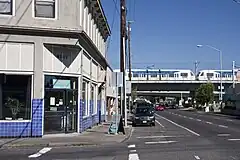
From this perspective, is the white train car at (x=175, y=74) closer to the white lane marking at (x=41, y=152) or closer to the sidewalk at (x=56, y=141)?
the sidewalk at (x=56, y=141)

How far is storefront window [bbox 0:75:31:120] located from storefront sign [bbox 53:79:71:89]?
1.48 metres

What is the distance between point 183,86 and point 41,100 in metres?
81.8

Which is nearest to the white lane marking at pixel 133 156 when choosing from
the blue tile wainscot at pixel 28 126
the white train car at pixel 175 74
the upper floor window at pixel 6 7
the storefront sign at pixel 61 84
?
the blue tile wainscot at pixel 28 126

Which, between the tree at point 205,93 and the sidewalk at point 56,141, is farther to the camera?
the tree at point 205,93

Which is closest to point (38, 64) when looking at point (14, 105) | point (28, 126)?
point (14, 105)

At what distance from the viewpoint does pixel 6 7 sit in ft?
73.0

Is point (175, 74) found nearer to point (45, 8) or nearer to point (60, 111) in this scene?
point (60, 111)

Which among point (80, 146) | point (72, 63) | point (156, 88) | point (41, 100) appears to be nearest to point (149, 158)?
point (80, 146)

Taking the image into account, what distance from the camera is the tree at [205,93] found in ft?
296

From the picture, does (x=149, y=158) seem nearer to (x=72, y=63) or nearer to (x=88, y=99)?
(x=72, y=63)

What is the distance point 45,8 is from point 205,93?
7238 cm

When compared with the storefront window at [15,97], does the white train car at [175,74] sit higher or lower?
higher

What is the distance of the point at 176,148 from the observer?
18.1m

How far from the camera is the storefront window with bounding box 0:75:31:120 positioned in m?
22.2
